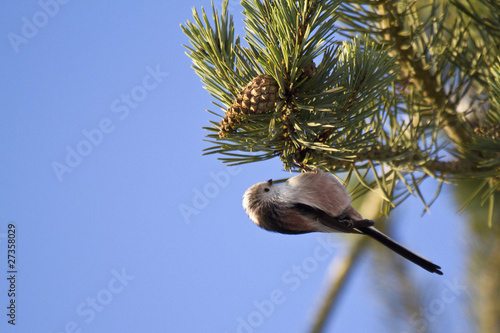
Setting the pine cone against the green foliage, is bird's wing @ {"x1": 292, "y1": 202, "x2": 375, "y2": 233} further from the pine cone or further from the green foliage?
the pine cone

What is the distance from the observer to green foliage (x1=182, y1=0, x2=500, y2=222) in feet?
5.14

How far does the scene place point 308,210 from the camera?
80.2 inches

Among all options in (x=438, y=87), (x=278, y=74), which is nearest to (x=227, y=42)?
(x=278, y=74)

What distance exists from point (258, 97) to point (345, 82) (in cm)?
35

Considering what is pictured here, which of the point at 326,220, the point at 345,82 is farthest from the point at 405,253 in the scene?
the point at 345,82

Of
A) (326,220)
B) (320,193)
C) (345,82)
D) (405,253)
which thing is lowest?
(405,253)

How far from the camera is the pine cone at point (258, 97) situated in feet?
5.27

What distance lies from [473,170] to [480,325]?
1155mm

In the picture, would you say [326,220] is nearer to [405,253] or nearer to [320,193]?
[320,193]

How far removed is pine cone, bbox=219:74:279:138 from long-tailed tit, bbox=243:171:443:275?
437 millimetres

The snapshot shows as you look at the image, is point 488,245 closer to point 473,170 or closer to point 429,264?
point 473,170

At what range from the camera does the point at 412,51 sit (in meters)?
2.27

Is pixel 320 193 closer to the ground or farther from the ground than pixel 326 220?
farther from the ground

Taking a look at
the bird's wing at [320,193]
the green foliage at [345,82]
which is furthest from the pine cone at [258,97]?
the bird's wing at [320,193]
